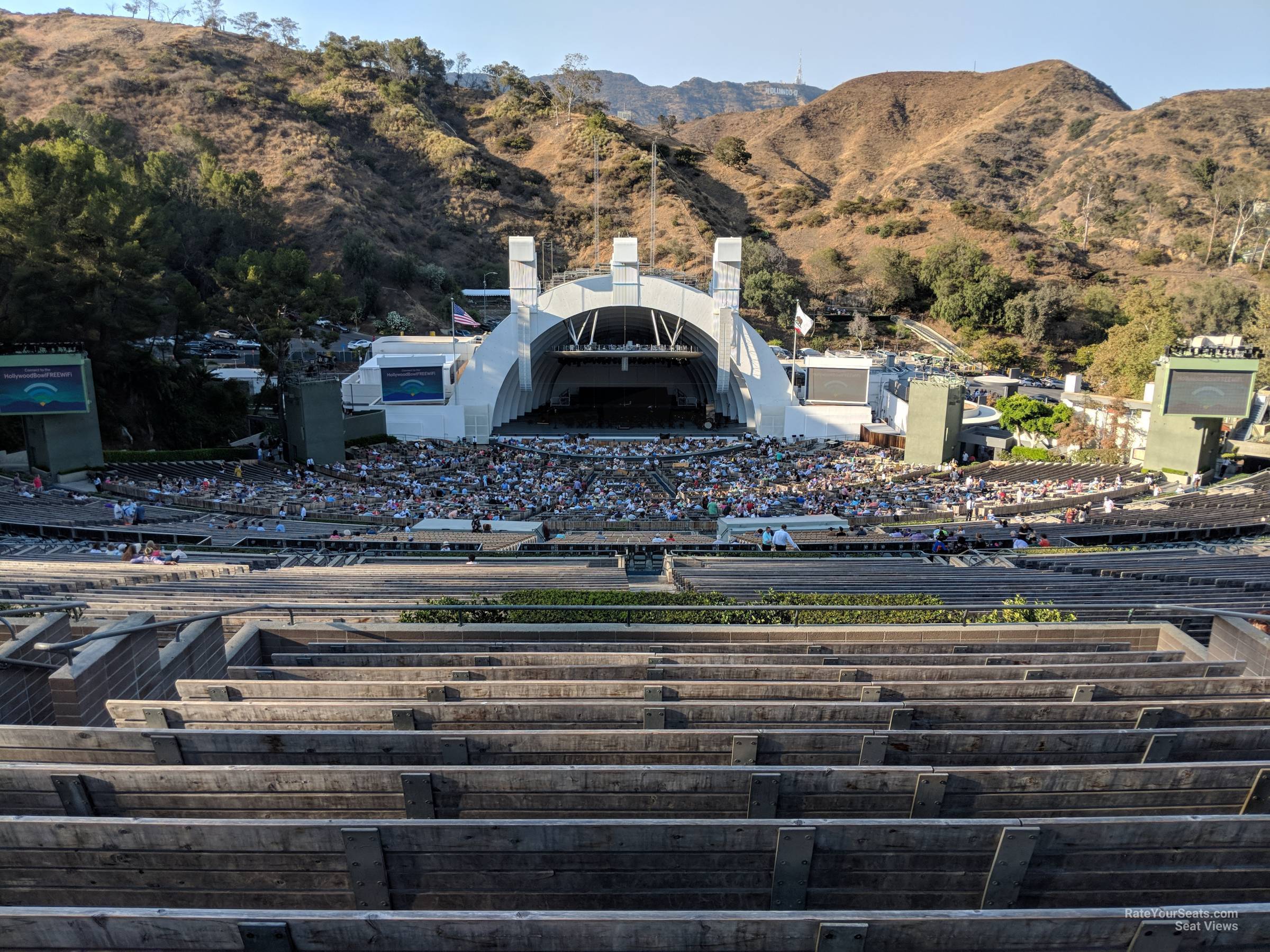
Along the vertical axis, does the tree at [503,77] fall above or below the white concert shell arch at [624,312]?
above

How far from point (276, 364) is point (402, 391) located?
8106mm

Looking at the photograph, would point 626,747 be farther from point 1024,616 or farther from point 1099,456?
point 1099,456

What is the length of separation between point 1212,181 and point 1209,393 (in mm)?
79842

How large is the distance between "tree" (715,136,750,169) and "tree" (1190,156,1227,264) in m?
51.0

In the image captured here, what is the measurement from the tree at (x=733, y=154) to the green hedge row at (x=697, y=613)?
96.5 meters

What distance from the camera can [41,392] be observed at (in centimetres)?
2561

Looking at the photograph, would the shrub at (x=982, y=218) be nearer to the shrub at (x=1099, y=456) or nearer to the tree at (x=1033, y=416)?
the tree at (x=1033, y=416)

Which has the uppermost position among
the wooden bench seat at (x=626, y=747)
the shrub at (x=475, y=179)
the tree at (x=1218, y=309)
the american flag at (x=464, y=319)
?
the shrub at (x=475, y=179)

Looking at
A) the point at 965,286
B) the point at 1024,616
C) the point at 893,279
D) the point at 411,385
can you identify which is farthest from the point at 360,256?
the point at 1024,616

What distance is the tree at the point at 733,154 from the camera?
96938 millimetres

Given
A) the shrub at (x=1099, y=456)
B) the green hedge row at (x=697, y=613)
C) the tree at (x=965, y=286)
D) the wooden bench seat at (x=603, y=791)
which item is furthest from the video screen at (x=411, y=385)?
the tree at (x=965, y=286)

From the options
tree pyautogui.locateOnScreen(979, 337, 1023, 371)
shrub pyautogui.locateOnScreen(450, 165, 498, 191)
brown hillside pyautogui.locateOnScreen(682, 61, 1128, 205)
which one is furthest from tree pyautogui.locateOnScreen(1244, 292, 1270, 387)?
shrub pyautogui.locateOnScreen(450, 165, 498, 191)

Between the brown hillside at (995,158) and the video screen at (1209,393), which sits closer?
the video screen at (1209,393)

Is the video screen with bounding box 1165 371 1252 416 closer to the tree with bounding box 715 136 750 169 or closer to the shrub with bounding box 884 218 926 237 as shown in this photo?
the shrub with bounding box 884 218 926 237
